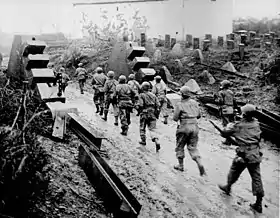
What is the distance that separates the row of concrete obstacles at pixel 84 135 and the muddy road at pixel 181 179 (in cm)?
67

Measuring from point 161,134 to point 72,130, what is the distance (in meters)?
3.07

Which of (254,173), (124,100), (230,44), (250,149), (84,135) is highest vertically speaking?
(230,44)

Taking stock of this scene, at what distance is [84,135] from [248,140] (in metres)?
3.20

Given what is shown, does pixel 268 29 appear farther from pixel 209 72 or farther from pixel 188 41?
pixel 209 72

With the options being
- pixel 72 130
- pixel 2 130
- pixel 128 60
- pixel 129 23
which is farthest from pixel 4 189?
Answer: pixel 129 23

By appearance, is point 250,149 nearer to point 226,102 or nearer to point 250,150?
point 250,150

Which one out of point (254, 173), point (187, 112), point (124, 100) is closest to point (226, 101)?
point (124, 100)

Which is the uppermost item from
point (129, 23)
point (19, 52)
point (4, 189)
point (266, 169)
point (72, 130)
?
point (129, 23)

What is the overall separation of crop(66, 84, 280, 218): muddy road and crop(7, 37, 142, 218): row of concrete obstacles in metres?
0.67

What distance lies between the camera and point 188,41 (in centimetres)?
1833

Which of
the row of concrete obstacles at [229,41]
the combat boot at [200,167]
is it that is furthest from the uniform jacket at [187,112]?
the row of concrete obstacles at [229,41]

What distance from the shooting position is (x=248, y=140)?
18.9 ft

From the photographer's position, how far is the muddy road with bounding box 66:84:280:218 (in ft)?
18.4

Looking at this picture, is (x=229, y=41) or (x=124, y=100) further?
(x=229, y=41)
